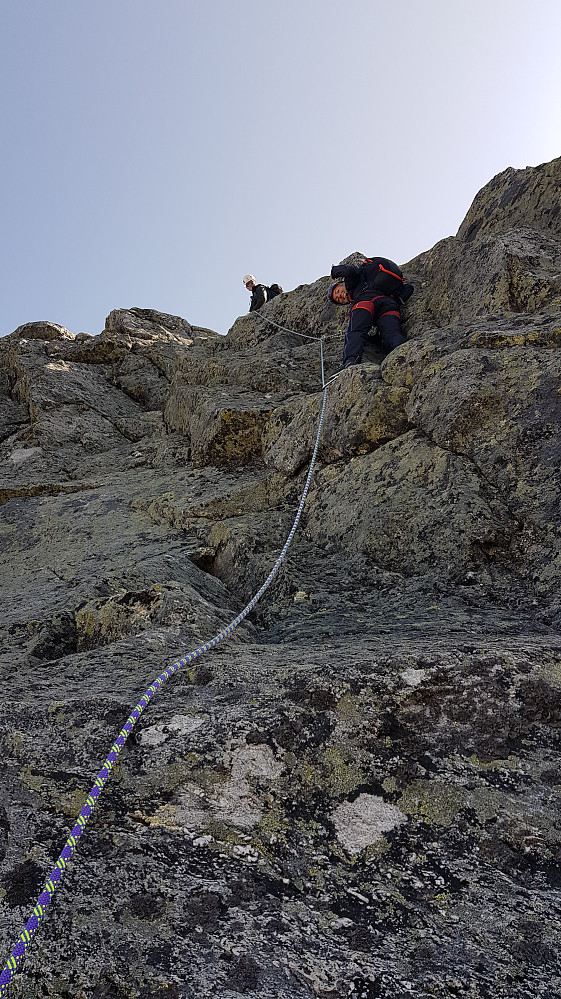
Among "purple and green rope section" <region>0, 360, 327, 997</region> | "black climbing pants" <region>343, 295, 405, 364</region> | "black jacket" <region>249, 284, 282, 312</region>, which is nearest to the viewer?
"purple and green rope section" <region>0, 360, 327, 997</region>

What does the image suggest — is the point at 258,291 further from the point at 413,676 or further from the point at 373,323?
the point at 413,676

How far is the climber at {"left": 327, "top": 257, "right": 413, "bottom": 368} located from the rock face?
91cm

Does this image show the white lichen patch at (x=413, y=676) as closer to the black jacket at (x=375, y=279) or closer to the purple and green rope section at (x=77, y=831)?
the purple and green rope section at (x=77, y=831)

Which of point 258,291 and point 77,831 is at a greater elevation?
point 258,291

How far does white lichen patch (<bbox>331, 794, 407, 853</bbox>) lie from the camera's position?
188 centimetres

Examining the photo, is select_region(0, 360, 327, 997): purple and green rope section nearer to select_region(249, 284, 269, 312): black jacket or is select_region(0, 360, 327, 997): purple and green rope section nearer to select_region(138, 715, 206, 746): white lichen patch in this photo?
select_region(138, 715, 206, 746): white lichen patch

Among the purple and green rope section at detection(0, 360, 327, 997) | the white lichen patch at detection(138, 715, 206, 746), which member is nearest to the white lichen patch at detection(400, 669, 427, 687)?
the white lichen patch at detection(138, 715, 206, 746)

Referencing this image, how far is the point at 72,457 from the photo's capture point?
8695mm

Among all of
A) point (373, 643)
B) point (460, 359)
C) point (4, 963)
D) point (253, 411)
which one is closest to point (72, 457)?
point (253, 411)

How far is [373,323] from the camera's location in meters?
7.83

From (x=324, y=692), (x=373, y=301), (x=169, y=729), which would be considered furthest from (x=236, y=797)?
(x=373, y=301)

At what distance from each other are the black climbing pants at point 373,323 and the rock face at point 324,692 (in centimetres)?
86

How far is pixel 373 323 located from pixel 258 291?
6332 mm

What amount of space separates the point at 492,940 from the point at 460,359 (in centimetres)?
429
